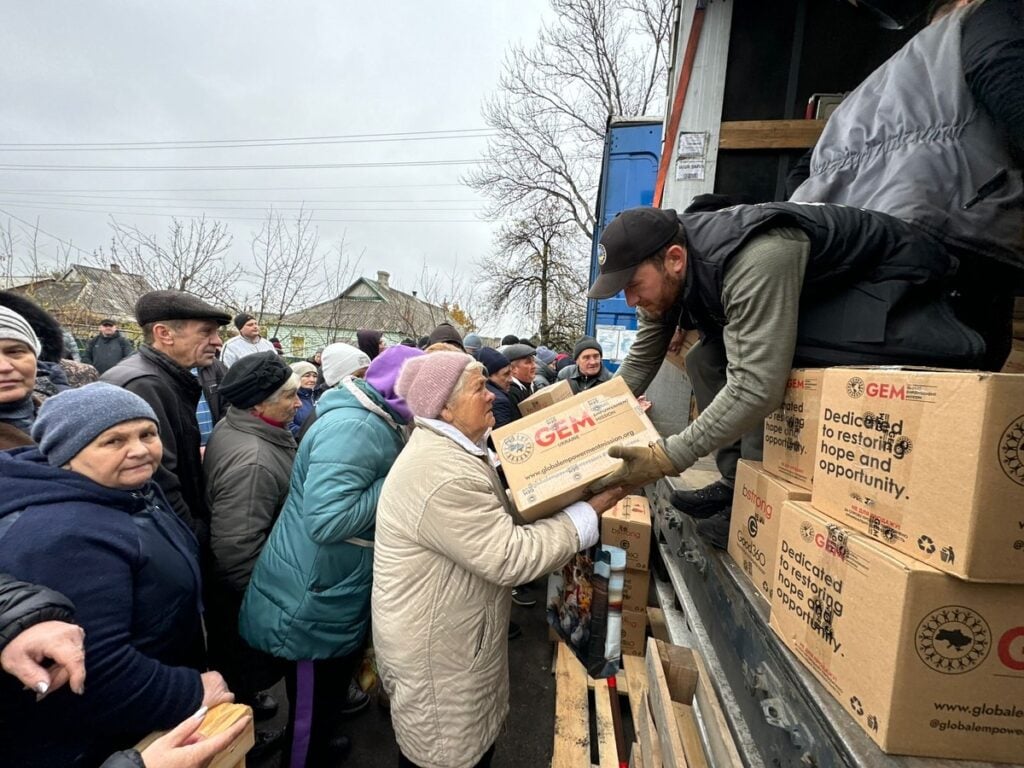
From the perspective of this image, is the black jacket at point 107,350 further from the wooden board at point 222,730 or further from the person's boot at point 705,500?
the person's boot at point 705,500

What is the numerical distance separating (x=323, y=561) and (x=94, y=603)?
33.6 inches

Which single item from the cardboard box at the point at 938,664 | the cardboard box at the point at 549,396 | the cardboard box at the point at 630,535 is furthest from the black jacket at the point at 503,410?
the cardboard box at the point at 938,664

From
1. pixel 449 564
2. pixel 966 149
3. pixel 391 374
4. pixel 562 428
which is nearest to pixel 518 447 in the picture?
pixel 562 428

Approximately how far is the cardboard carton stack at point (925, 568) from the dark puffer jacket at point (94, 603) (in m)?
1.73

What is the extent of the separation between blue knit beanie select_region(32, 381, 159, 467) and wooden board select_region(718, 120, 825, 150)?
3250mm

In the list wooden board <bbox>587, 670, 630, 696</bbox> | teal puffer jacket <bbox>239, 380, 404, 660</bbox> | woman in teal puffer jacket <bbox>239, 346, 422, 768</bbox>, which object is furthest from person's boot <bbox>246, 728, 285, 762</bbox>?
wooden board <bbox>587, 670, 630, 696</bbox>

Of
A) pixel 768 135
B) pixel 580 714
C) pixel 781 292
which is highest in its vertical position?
pixel 768 135

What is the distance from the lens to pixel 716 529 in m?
1.80

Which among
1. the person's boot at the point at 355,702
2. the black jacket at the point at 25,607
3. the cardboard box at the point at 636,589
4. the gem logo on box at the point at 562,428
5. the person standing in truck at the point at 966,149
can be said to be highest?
the person standing in truck at the point at 966,149

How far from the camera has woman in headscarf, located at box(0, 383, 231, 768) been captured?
1.20 m

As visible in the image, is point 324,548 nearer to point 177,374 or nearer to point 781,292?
point 177,374

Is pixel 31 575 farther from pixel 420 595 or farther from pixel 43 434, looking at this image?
pixel 420 595

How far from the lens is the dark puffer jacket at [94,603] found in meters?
1.19

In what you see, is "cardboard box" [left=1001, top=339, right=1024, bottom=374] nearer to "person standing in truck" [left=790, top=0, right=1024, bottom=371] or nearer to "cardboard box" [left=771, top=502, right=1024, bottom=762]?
"person standing in truck" [left=790, top=0, right=1024, bottom=371]
